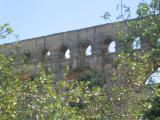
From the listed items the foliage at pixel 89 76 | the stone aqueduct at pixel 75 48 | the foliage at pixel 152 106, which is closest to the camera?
the foliage at pixel 152 106

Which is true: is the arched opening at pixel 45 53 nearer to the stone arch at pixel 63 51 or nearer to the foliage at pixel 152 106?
the stone arch at pixel 63 51

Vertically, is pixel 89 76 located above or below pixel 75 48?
below

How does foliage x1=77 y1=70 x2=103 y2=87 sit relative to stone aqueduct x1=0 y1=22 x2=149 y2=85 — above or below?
below

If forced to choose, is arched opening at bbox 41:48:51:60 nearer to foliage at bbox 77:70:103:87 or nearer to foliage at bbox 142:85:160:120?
foliage at bbox 77:70:103:87

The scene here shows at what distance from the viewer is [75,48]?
38.1 metres

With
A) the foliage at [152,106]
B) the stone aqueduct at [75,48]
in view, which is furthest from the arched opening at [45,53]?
the foliage at [152,106]

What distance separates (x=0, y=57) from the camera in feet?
41.2

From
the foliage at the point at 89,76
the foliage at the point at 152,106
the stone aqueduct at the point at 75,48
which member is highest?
the stone aqueduct at the point at 75,48

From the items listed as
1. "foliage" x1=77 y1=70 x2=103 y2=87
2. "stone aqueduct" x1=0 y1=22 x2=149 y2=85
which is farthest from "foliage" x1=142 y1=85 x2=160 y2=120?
"stone aqueduct" x1=0 y1=22 x2=149 y2=85

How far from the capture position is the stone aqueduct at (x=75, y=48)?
118 ft

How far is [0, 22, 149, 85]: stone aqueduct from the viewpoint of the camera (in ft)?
118

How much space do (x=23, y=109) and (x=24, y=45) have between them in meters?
31.4

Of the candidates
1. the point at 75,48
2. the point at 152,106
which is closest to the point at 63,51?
the point at 75,48

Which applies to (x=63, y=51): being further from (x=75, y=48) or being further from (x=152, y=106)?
(x=152, y=106)
